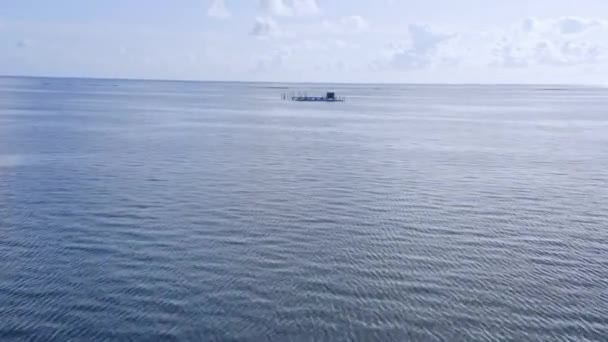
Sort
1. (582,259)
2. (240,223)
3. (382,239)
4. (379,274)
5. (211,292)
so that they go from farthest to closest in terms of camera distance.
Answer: (240,223) → (382,239) → (582,259) → (379,274) → (211,292)

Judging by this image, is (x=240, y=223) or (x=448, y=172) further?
(x=448, y=172)

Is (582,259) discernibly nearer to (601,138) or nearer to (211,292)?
(211,292)

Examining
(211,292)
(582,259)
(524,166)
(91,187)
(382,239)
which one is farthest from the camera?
(524,166)

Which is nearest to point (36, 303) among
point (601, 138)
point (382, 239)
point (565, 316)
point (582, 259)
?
point (382, 239)

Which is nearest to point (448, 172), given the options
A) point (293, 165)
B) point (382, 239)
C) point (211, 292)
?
point (293, 165)

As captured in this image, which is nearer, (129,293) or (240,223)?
(129,293)

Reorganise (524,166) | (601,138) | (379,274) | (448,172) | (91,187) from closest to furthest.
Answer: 1. (379,274)
2. (91,187)
3. (448,172)
4. (524,166)
5. (601,138)

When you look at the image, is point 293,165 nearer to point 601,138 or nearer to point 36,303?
point 36,303
